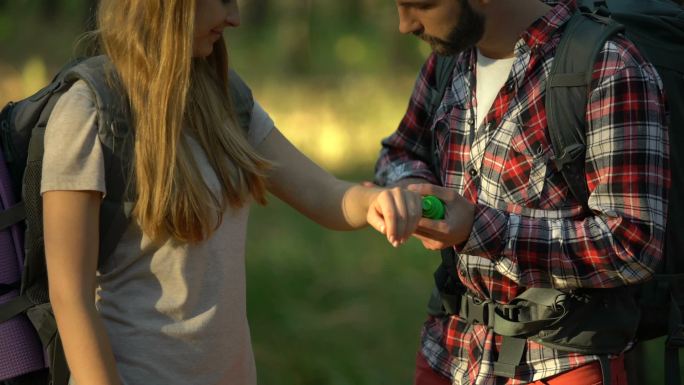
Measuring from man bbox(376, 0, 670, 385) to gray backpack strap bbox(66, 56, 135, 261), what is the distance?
2.16 feet

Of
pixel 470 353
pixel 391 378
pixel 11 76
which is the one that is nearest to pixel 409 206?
pixel 470 353

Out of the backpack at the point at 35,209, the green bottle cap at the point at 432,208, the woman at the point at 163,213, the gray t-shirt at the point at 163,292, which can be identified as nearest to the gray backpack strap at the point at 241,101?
the woman at the point at 163,213

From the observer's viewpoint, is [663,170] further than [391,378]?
No

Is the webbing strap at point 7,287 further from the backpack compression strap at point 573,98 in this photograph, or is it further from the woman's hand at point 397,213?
the backpack compression strap at point 573,98

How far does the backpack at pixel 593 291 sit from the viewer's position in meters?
2.69

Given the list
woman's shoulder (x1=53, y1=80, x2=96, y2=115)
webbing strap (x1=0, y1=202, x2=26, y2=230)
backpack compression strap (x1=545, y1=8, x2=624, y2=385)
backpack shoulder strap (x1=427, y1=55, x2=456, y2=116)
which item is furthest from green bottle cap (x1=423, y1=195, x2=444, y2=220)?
webbing strap (x1=0, y1=202, x2=26, y2=230)

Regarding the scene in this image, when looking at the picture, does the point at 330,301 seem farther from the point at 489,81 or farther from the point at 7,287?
the point at 7,287

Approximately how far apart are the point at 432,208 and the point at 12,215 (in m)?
0.89

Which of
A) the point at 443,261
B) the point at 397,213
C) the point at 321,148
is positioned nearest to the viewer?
the point at 397,213

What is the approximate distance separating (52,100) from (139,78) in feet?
0.60

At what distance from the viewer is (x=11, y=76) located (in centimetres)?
915

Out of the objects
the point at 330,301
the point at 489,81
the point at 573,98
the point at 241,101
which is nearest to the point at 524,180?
the point at 573,98

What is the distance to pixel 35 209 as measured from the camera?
2400 mm

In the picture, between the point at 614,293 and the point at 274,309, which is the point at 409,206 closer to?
the point at 614,293
